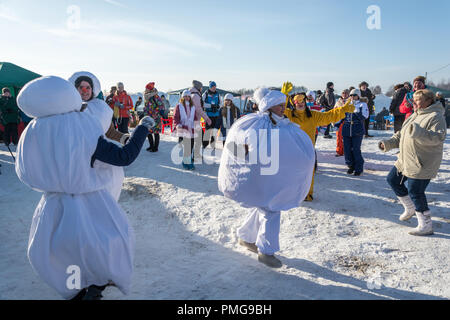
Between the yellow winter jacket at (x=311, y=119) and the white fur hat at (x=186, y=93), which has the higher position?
the white fur hat at (x=186, y=93)

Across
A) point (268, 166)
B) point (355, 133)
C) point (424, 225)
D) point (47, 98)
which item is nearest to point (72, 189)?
point (47, 98)

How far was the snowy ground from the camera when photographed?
2.94m

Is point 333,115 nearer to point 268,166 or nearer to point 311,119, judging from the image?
point 311,119

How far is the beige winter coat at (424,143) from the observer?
143 inches

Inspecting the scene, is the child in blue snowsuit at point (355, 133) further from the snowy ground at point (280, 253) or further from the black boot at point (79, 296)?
the black boot at point (79, 296)

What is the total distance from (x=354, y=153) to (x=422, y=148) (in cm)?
283

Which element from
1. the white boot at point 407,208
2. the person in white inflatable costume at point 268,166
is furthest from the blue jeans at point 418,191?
the person in white inflatable costume at point 268,166

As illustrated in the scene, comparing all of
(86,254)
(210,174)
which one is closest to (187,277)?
(86,254)

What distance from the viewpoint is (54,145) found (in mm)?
2150

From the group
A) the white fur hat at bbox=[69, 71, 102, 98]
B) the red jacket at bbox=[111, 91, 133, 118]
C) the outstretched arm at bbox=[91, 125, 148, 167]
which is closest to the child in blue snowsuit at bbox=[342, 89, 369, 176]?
the white fur hat at bbox=[69, 71, 102, 98]

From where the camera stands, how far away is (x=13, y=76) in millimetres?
11312

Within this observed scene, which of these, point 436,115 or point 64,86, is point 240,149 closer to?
point 64,86

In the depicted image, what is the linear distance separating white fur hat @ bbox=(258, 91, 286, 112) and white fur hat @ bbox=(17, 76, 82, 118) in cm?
189

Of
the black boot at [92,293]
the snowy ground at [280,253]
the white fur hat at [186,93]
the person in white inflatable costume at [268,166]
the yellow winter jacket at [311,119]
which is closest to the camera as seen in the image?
the black boot at [92,293]
